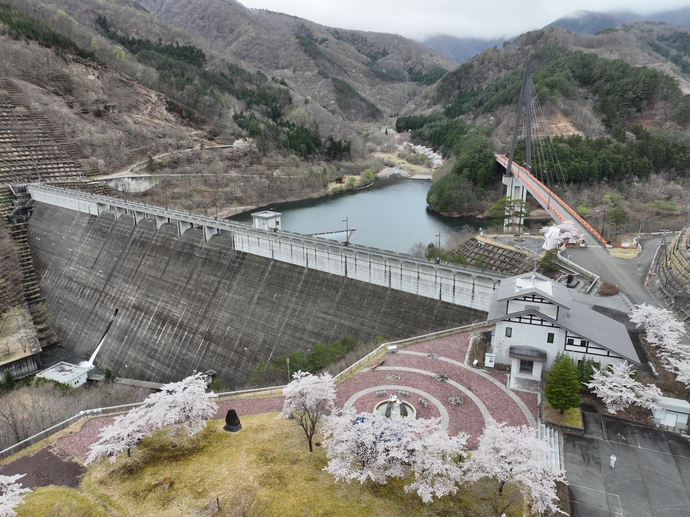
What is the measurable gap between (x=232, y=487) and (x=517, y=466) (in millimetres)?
10017

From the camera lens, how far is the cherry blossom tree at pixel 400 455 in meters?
14.8

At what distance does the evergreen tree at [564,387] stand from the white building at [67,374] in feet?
110

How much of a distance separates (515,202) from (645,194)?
2909 centimetres

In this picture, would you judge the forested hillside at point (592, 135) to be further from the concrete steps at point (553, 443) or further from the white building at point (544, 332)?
the concrete steps at point (553, 443)

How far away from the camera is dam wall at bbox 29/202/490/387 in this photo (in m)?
28.4

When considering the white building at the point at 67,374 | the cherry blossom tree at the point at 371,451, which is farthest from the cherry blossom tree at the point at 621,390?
the white building at the point at 67,374

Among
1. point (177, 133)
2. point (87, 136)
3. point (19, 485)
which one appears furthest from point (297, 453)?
point (177, 133)

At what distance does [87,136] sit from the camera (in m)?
78.0

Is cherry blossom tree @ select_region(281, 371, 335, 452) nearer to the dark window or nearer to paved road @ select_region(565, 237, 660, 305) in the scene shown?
the dark window

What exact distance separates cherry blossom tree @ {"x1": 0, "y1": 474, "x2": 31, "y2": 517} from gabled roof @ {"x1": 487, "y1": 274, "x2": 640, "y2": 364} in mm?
19885

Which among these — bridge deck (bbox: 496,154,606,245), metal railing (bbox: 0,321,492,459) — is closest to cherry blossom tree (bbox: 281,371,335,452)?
metal railing (bbox: 0,321,492,459)

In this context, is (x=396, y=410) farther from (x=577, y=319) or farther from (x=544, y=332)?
(x=577, y=319)

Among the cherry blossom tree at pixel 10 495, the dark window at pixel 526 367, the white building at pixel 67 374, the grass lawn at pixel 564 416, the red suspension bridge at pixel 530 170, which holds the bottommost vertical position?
the white building at pixel 67 374

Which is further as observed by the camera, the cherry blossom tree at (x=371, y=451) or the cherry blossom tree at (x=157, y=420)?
the cherry blossom tree at (x=157, y=420)
